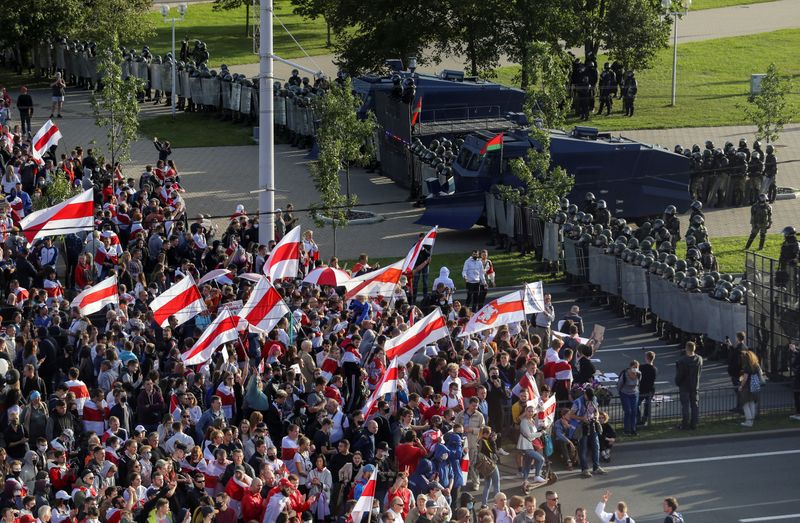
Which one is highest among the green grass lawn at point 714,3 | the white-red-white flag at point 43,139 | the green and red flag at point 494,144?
the green grass lawn at point 714,3

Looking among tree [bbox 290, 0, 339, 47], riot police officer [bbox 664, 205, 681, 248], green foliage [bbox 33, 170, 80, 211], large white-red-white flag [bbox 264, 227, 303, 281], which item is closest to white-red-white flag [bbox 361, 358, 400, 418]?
large white-red-white flag [bbox 264, 227, 303, 281]

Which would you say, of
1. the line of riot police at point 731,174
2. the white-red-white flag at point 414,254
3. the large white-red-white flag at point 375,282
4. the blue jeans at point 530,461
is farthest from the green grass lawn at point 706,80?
the blue jeans at point 530,461

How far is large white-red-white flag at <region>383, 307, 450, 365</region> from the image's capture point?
973 inches

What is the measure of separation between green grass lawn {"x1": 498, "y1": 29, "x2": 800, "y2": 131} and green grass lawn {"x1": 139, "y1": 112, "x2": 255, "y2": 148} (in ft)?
35.2

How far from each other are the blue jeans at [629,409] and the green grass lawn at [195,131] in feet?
81.9

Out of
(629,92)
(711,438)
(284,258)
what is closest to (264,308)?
(284,258)

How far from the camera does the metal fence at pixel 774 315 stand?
Result: 29969mm

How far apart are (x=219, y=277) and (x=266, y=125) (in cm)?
343

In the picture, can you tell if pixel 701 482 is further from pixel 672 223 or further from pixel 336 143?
pixel 336 143

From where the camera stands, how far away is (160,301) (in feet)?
84.5

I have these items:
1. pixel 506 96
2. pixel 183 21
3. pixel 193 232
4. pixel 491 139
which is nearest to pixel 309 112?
pixel 506 96

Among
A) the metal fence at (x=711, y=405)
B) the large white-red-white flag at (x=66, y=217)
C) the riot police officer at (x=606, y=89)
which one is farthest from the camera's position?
the riot police officer at (x=606, y=89)

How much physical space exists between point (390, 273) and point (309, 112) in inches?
772

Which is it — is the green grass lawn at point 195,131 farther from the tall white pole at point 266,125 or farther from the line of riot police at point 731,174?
the tall white pole at point 266,125
